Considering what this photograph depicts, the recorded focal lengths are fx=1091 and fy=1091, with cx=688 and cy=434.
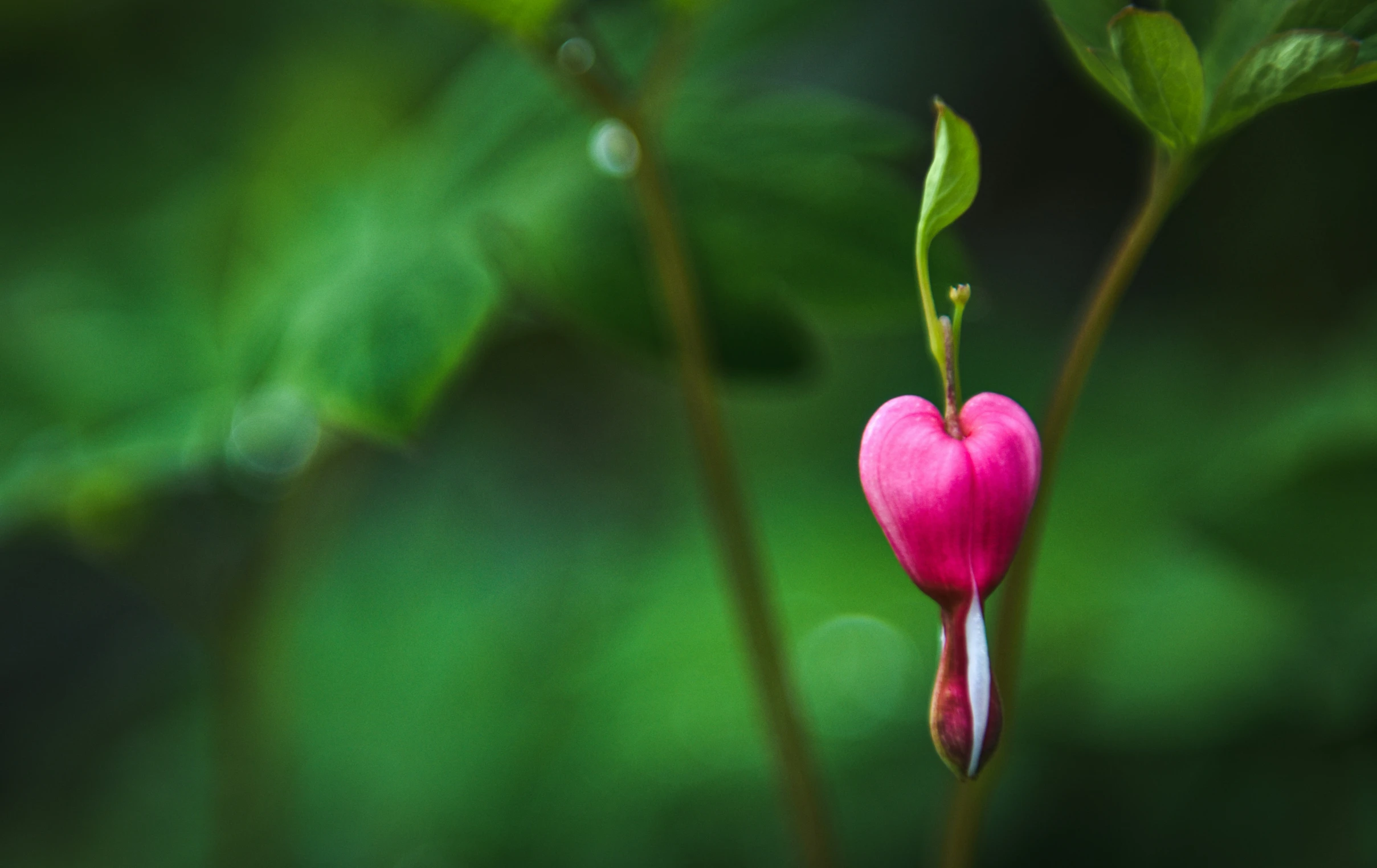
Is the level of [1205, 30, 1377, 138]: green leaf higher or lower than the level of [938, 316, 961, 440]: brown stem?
higher

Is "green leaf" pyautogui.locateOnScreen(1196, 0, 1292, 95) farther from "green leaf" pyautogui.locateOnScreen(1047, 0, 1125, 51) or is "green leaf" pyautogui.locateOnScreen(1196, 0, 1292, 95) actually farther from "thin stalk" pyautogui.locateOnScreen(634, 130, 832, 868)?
"thin stalk" pyautogui.locateOnScreen(634, 130, 832, 868)

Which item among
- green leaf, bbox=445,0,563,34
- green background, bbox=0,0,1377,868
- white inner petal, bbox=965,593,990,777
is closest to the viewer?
white inner petal, bbox=965,593,990,777

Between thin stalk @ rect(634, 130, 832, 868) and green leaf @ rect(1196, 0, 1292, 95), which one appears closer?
green leaf @ rect(1196, 0, 1292, 95)

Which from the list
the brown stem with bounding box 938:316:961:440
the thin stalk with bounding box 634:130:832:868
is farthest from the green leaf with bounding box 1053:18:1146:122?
the thin stalk with bounding box 634:130:832:868

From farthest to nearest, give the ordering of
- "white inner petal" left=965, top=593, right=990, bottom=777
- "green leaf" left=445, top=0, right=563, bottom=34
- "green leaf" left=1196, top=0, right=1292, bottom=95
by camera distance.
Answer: "green leaf" left=445, top=0, right=563, bottom=34 < "green leaf" left=1196, top=0, right=1292, bottom=95 < "white inner petal" left=965, top=593, right=990, bottom=777

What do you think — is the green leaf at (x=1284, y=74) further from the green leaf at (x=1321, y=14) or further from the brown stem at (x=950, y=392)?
the brown stem at (x=950, y=392)

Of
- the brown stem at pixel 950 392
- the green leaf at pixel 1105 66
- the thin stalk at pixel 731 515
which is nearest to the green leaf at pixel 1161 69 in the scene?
the green leaf at pixel 1105 66

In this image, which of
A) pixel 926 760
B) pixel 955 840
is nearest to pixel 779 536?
pixel 926 760

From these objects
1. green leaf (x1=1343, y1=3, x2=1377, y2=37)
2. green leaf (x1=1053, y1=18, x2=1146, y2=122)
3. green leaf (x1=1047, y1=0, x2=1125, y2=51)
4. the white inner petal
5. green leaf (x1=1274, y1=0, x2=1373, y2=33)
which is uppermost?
green leaf (x1=1047, y1=0, x2=1125, y2=51)
